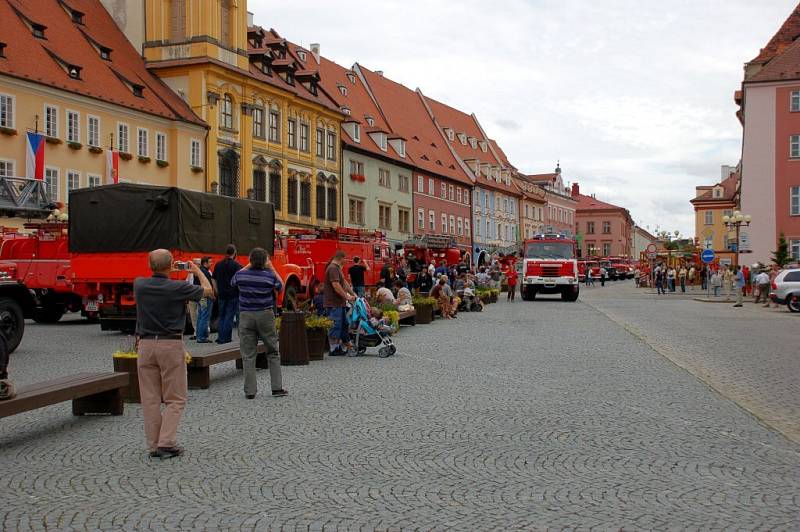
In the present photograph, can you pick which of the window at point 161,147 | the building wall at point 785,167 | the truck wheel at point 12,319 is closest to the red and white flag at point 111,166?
the window at point 161,147

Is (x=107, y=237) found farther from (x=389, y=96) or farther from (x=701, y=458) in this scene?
(x=389, y=96)

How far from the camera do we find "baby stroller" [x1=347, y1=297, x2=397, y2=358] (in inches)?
615

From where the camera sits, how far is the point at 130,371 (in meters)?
10.2

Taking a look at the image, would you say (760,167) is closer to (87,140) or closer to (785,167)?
(785,167)


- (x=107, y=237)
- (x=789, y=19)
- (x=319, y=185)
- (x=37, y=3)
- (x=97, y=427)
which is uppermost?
(x=789, y=19)

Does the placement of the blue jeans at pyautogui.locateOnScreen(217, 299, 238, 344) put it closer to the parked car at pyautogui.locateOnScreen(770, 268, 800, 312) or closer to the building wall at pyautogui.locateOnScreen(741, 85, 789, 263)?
the parked car at pyautogui.locateOnScreen(770, 268, 800, 312)

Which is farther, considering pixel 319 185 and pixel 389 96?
pixel 389 96

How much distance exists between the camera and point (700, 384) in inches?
466

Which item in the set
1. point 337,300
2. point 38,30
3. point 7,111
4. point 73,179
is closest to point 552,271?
point 73,179

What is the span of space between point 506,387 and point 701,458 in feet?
14.1

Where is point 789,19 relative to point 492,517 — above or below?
above

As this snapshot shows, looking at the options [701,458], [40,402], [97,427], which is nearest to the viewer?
[701,458]

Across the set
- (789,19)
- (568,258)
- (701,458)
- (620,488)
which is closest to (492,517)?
(620,488)

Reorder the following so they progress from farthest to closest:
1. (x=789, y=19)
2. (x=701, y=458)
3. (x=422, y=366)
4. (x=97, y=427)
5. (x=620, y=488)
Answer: (x=789, y=19) < (x=422, y=366) < (x=97, y=427) < (x=701, y=458) < (x=620, y=488)
